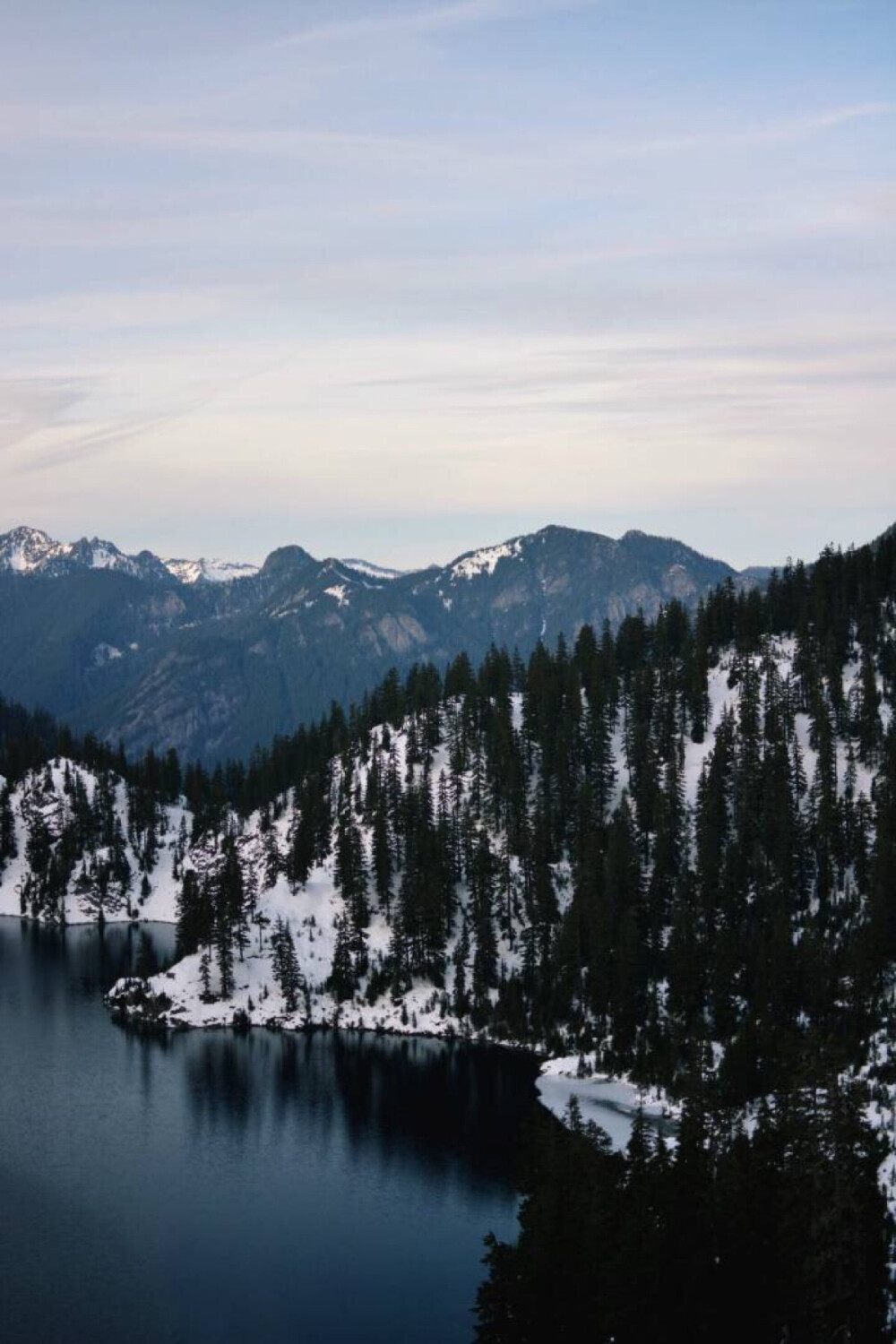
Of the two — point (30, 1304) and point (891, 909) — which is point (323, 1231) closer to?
point (30, 1304)

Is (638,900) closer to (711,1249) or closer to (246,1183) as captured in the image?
(246,1183)

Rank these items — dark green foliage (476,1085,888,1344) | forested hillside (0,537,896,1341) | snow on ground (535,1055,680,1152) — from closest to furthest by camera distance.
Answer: dark green foliage (476,1085,888,1344) < snow on ground (535,1055,680,1152) < forested hillside (0,537,896,1341)

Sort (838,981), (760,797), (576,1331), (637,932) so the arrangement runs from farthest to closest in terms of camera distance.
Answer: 1. (760,797)
2. (637,932)
3. (838,981)
4. (576,1331)

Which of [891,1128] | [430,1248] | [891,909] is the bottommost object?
[430,1248]

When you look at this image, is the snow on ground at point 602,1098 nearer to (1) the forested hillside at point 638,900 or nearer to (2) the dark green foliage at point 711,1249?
(1) the forested hillside at point 638,900

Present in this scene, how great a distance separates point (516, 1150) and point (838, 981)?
134 feet

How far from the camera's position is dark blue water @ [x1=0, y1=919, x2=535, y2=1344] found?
8594 centimetres

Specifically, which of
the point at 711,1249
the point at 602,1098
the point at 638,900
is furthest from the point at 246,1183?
the point at 638,900

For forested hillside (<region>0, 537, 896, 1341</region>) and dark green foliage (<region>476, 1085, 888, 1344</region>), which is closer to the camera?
dark green foliage (<region>476, 1085, 888, 1344</region>)

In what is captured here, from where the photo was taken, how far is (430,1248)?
318 ft

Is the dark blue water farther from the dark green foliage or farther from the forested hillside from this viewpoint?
the dark green foliage

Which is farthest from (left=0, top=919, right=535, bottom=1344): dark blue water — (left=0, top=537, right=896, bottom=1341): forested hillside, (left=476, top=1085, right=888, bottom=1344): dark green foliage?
(left=476, top=1085, right=888, bottom=1344): dark green foliage

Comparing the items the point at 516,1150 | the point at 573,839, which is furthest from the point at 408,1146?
the point at 573,839

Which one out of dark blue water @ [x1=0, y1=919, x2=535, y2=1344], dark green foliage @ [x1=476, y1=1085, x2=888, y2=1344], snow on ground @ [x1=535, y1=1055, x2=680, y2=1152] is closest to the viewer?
dark green foliage @ [x1=476, y1=1085, x2=888, y2=1344]
